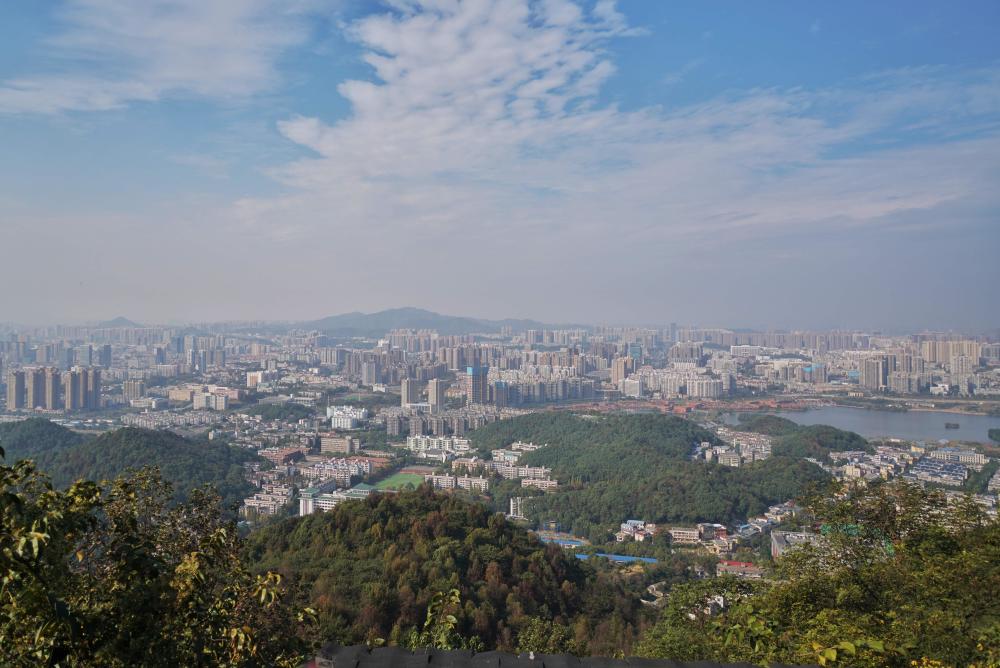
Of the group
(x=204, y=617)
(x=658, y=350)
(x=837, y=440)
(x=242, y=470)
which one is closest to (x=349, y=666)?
(x=204, y=617)

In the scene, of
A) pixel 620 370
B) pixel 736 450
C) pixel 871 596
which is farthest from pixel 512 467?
pixel 620 370

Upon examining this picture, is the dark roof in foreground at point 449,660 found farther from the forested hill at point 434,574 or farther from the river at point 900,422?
the river at point 900,422

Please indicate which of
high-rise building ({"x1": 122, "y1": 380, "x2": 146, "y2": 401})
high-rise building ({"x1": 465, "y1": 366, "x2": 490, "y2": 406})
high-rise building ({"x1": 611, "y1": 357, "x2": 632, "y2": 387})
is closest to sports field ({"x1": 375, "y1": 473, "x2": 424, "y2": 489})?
high-rise building ({"x1": 465, "y1": 366, "x2": 490, "y2": 406})

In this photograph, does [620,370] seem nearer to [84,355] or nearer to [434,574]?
[84,355]

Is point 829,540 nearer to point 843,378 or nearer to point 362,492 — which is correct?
point 362,492

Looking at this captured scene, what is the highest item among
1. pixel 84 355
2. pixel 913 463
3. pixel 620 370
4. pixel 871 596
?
pixel 871 596

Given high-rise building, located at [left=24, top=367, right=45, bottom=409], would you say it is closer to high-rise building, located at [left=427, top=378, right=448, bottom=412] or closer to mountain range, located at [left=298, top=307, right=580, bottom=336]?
high-rise building, located at [left=427, top=378, right=448, bottom=412]

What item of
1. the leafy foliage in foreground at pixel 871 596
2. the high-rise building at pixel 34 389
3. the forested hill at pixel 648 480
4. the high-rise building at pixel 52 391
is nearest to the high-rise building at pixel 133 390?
the high-rise building at pixel 52 391
